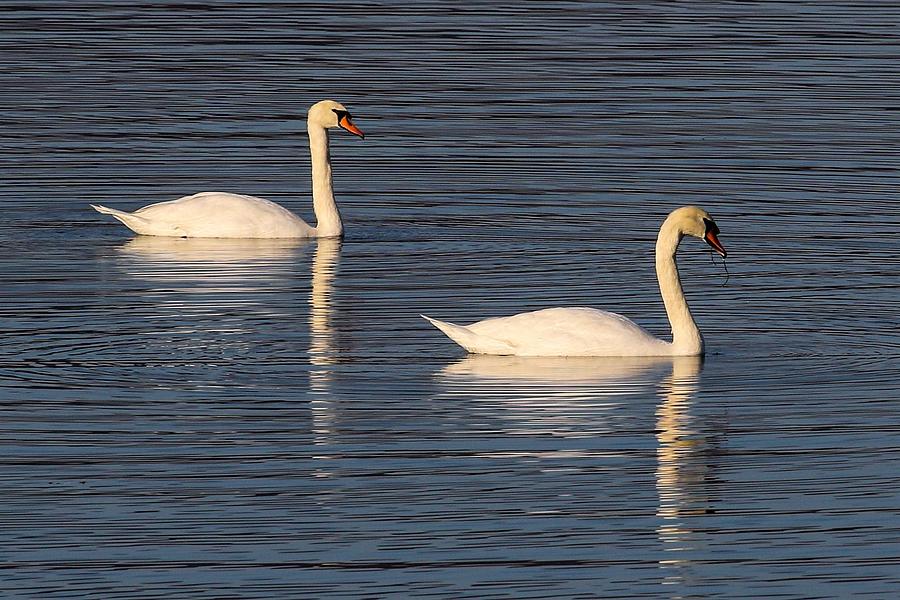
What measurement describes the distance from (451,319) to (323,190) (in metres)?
5.66

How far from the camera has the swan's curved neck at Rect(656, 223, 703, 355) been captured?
53.9 ft

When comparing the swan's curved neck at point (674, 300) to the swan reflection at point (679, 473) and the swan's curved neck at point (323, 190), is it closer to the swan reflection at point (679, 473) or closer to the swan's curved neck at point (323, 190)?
the swan reflection at point (679, 473)

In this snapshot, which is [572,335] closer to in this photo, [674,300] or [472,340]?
[472,340]

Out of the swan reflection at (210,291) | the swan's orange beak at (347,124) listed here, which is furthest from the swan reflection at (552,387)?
the swan's orange beak at (347,124)

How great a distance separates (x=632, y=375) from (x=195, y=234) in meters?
7.43

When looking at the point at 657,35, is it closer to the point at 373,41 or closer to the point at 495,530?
the point at 373,41

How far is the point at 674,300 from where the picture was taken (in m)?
16.7

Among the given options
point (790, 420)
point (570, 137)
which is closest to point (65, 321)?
point (790, 420)

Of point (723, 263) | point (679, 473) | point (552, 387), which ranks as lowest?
point (679, 473)

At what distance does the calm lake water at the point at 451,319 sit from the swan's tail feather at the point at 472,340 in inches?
4.1

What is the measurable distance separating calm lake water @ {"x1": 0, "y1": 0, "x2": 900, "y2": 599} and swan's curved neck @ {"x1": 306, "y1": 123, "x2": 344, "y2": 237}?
0.25m

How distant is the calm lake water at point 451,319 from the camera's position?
1198 cm

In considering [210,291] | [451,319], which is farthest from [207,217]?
[451,319]

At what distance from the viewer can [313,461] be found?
13516mm
